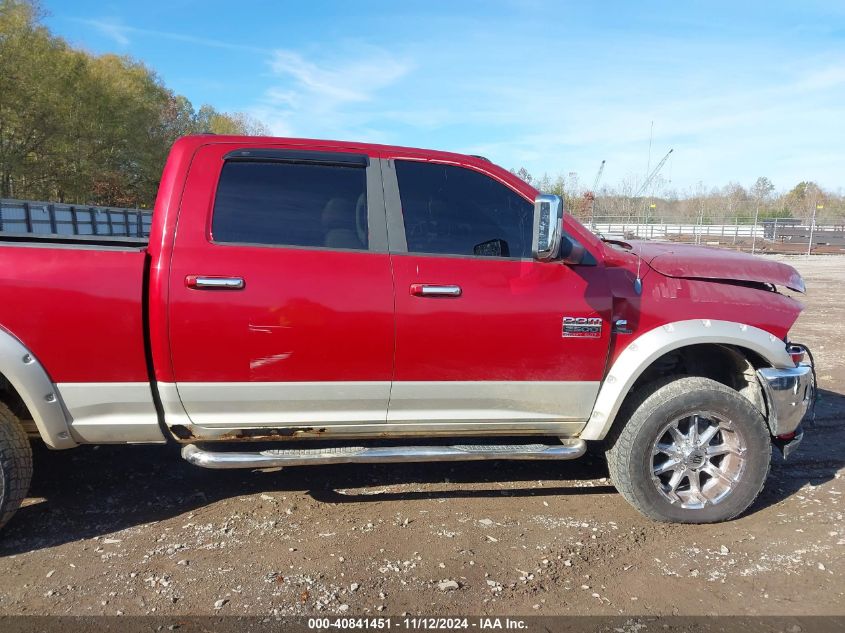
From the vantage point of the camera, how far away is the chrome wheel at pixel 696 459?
3.47 meters

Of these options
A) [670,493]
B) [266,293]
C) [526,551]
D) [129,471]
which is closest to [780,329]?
[670,493]

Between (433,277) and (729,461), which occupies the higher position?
(433,277)

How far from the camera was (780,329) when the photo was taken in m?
3.49

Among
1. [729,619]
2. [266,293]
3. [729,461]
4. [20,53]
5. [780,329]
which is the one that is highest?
[20,53]

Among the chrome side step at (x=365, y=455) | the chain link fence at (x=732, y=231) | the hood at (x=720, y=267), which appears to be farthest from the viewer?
the chain link fence at (x=732, y=231)

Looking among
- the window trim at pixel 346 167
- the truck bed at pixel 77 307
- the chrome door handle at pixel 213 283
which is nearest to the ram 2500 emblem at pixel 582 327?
the window trim at pixel 346 167

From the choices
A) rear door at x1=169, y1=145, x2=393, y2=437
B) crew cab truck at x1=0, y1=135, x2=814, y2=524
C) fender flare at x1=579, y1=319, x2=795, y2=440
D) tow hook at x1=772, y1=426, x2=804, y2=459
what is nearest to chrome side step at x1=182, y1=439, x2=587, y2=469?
crew cab truck at x1=0, y1=135, x2=814, y2=524

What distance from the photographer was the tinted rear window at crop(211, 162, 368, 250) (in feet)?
10.2

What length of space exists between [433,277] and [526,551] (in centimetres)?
153

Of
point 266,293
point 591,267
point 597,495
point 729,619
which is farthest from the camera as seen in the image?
point 597,495

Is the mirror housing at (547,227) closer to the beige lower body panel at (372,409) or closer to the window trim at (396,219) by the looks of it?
the window trim at (396,219)

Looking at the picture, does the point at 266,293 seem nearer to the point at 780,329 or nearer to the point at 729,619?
the point at 729,619

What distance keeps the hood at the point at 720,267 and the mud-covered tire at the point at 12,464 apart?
3.47m

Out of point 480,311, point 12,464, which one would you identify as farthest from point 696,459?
point 12,464
